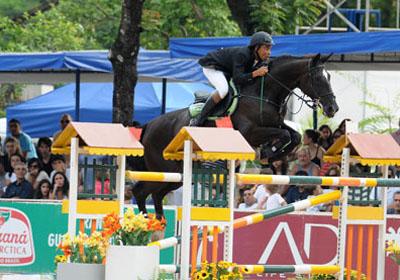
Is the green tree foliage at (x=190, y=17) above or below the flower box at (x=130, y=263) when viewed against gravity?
above

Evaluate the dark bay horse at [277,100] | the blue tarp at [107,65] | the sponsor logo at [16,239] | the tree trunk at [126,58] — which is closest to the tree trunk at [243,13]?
the blue tarp at [107,65]

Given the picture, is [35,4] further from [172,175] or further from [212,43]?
[172,175]

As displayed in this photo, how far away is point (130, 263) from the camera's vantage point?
7711 mm

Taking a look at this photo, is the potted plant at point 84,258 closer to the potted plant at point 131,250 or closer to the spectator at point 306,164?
the potted plant at point 131,250

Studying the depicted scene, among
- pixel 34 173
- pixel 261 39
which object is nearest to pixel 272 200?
pixel 261 39

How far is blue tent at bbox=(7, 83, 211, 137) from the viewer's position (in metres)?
24.7

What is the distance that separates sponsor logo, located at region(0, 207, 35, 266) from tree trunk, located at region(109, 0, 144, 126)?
262cm

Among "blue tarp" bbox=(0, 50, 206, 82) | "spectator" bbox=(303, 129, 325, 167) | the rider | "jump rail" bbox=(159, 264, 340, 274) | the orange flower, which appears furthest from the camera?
"blue tarp" bbox=(0, 50, 206, 82)

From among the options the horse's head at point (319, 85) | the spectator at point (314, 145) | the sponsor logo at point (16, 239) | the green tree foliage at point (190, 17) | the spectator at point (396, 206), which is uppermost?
the green tree foliage at point (190, 17)

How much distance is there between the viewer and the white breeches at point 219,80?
44.2 feet

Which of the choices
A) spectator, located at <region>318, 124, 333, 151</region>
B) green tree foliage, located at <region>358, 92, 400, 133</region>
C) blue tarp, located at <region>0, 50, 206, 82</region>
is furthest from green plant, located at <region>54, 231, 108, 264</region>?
green tree foliage, located at <region>358, 92, 400, 133</region>

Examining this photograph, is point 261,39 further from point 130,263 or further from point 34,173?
point 130,263

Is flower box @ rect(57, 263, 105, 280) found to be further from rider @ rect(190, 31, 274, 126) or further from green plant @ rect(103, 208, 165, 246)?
rider @ rect(190, 31, 274, 126)

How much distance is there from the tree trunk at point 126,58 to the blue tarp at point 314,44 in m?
0.82
